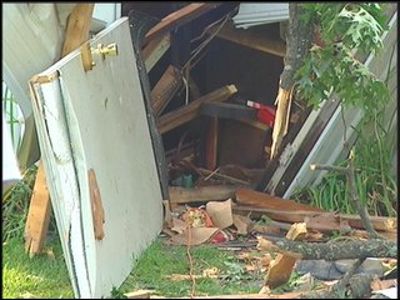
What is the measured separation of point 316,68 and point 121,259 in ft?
4.28

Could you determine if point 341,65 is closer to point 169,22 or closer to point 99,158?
point 99,158

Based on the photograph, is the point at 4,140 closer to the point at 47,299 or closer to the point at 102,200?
the point at 47,299

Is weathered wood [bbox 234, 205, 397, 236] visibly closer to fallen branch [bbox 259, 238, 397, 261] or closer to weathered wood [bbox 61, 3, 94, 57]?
fallen branch [bbox 259, 238, 397, 261]

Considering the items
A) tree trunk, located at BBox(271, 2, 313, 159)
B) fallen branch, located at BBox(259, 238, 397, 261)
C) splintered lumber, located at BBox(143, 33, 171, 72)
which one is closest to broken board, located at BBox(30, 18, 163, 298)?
fallen branch, located at BBox(259, 238, 397, 261)

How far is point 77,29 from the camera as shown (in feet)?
10.2

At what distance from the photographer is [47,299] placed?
87.4 inches

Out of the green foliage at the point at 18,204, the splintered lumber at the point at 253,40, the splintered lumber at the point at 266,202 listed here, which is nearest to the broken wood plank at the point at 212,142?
the splintered lumber at the point at 253,40

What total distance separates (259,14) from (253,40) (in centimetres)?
73

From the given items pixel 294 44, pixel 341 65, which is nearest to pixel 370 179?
pixel 294 44

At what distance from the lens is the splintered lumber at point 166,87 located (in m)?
5.22

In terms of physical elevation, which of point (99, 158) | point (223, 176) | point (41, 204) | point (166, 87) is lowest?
point (223, 176)

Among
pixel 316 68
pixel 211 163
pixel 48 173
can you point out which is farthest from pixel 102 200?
pixel 211 163

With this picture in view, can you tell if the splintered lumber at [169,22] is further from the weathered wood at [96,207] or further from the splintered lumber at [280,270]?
the splintered lumber at [280,270]

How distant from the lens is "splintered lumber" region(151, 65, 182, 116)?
5.22 meters
